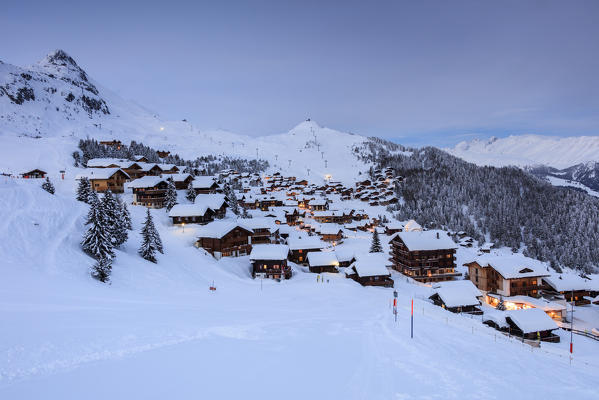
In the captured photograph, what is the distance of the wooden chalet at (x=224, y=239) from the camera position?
51250 millimetres

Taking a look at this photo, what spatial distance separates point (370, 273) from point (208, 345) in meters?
39.1

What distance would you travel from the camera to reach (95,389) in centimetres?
1032

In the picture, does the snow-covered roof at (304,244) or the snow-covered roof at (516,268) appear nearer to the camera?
the snow-covered roof at (516,268)

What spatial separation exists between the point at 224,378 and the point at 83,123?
8165 inches

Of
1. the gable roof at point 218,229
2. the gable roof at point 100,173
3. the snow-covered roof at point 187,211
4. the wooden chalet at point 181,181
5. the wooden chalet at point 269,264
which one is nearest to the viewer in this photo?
the wooden chalet at point 269,264

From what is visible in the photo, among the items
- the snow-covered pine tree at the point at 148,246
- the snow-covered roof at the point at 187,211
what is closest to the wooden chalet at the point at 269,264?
the snow-covered pine tree at the point at 148,246

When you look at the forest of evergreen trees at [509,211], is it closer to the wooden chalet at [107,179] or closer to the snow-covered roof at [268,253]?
the snow-covered roof at [268,253]

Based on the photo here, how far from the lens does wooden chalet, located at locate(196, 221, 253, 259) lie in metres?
51.2

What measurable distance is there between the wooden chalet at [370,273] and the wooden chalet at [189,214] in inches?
1188

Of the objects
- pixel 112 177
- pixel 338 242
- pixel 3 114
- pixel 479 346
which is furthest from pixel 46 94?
pixel 479 346

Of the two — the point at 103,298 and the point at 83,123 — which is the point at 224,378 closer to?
the point at 103,298

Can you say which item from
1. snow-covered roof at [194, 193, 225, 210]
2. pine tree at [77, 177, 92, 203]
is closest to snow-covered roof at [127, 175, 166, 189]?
snow-covered roof at [194, 193, 225, 210]

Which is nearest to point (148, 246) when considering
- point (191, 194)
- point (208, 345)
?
point (208, 345)

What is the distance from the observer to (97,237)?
3075 centimetres
